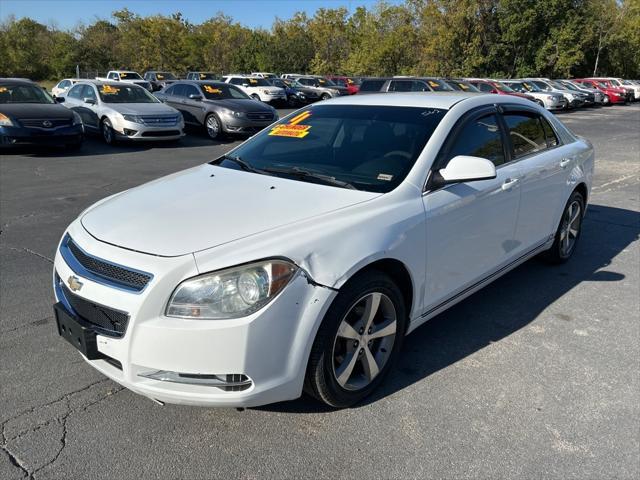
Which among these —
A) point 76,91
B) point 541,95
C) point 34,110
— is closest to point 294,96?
point 541,95

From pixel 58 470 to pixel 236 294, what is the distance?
114 centimetres

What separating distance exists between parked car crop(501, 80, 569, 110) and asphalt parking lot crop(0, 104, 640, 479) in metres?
25.0

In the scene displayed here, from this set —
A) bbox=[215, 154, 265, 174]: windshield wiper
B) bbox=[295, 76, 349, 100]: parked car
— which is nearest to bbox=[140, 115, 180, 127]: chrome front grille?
bbox=[215, 154, 265, 174]: windshield wiper

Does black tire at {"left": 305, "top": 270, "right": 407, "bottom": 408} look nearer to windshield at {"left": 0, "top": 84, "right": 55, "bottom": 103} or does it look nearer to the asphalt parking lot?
the asphalt parking lot

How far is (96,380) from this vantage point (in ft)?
10.0

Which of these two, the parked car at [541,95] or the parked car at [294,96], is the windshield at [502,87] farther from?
the parked car at [294,96]

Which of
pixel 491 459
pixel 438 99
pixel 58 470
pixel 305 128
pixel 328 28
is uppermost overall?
pixel 328 28

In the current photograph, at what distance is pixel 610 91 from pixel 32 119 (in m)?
35.4

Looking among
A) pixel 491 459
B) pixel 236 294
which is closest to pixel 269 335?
pixel 236 294

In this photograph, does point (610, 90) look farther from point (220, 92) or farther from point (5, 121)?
point (5, 121)

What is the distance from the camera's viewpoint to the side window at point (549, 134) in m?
4.59

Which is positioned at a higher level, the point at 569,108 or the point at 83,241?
the point at 569,108

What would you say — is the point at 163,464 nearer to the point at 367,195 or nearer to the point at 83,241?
the point at 83,241

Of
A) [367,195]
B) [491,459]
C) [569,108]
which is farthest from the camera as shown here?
[569,108]
